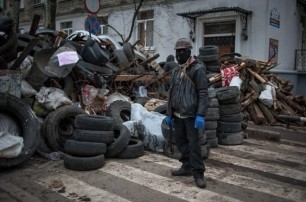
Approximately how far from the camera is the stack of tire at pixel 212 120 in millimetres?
7090

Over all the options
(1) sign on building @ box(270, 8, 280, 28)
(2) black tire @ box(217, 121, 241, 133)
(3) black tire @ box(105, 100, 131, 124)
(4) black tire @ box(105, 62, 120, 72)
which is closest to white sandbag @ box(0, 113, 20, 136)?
(3) black tire @ box(105, 100, 131, 124)

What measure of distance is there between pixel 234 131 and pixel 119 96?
9.81ft

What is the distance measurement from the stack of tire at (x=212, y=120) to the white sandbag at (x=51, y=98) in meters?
2.80

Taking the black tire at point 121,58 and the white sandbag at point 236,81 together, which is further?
the black tire at point 121,58

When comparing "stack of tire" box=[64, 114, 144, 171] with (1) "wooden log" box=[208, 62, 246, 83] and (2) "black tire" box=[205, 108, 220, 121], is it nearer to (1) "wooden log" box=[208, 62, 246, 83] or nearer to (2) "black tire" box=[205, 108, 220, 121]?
(2) "black tire" box=[205, 108, 220, 121]

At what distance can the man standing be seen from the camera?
5078 millimetres

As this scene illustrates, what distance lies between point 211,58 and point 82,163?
625cm

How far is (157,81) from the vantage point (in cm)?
1066

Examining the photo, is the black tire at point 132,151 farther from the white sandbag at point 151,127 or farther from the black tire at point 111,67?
the black tire at point 111,67

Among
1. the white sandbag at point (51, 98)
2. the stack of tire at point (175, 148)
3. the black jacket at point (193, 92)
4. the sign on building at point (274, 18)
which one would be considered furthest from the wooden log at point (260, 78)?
the black jacket at point (193, 92)

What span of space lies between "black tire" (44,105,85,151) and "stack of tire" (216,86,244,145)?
2937 mm

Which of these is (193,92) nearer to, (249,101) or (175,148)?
(175,148)

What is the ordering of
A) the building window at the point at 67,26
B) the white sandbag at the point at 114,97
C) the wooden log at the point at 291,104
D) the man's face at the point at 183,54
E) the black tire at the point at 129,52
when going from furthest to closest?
the building window at the point at 67,26 → the black tire at the point at 129,52 → the wooden log at the point at 291,104 → the white sandbag at the point at 114,97 → the man's face at the point at 183,54

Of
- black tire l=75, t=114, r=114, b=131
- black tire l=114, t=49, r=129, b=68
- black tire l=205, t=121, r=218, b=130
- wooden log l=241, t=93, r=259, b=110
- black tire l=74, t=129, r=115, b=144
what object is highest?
black tire l=114, t=49, r=129, b=68
